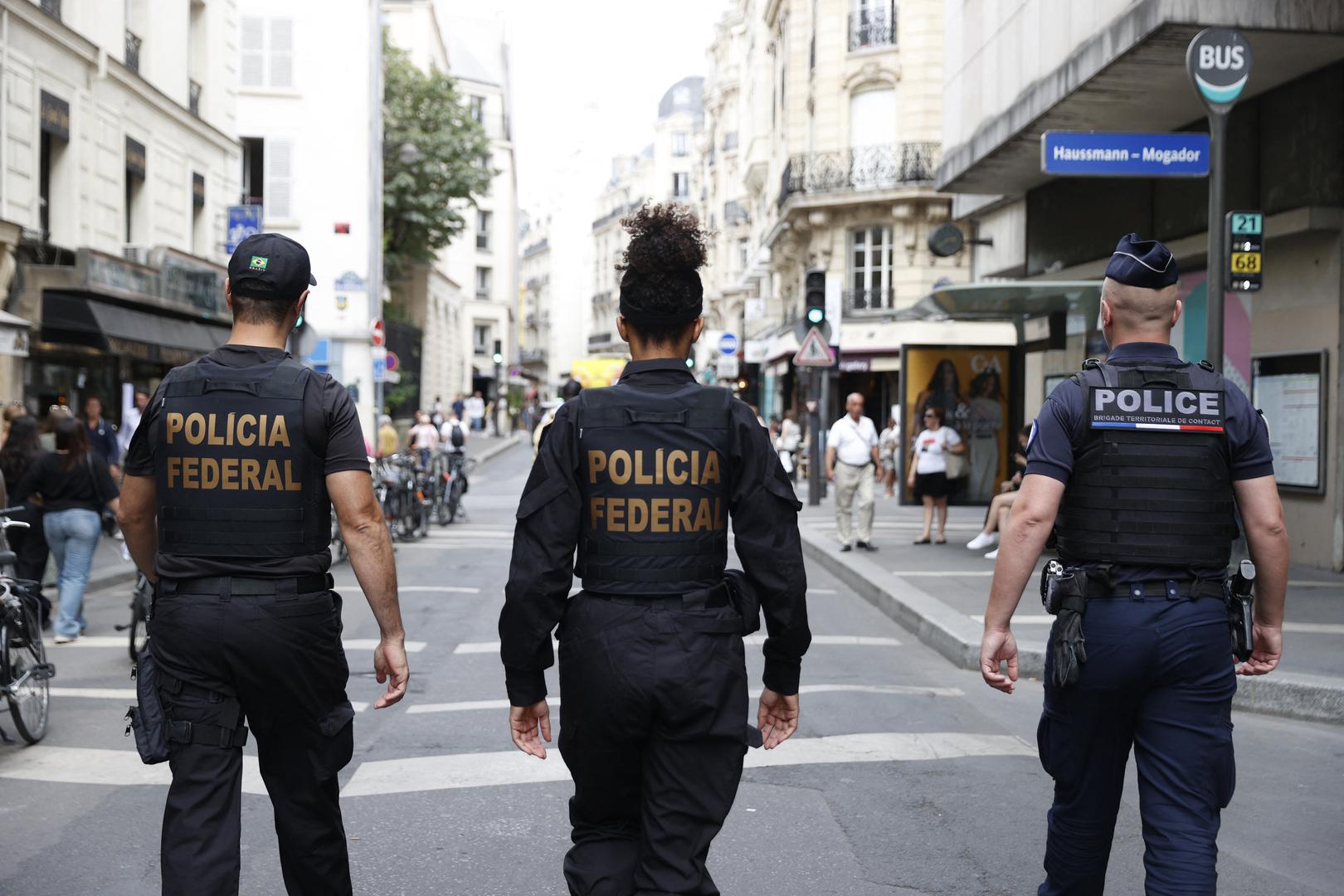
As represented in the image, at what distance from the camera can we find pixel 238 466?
12.2 ft

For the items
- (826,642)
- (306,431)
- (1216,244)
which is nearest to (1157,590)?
(306,431)

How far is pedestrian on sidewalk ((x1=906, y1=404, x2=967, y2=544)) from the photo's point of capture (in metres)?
16.7

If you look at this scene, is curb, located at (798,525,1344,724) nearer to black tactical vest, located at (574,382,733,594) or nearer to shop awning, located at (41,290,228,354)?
black tactical vest, located at (574,382,733,594)

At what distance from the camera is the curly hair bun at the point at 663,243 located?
137 inches

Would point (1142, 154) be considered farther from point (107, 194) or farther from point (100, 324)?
point (107, 194)

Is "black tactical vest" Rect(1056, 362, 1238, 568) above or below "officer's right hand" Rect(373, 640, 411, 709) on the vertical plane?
above

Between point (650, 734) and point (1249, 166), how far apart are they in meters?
12.6

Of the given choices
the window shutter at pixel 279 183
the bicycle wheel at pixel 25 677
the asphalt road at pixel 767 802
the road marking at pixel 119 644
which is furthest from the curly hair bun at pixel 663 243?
the window shutter at pixel 279 183

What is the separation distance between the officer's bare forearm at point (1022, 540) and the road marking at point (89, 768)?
353 centimetres

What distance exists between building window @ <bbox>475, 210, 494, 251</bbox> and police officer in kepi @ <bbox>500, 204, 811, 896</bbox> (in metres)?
78.9

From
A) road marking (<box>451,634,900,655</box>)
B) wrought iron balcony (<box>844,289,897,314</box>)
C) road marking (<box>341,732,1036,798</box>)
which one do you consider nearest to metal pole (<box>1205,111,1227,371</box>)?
road marking (<box>451,634,900,655</box>)

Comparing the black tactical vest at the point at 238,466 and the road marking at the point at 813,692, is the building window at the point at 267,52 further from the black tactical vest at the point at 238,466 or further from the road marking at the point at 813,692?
the black tactical vest at the point at 238,466

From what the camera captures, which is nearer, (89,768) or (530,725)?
(530,725)

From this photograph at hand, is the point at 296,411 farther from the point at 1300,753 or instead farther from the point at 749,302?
the point at 749,302
